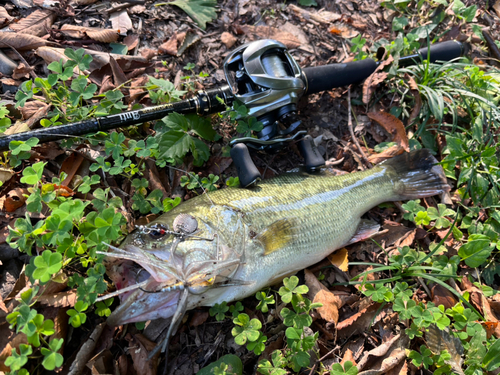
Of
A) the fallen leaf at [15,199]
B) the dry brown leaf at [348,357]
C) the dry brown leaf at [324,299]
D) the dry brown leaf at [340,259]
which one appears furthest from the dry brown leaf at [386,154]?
the fallen leaf at [15,199]

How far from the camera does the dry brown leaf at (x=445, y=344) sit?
2.90 metres

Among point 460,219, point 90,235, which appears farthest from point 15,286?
point 460,219

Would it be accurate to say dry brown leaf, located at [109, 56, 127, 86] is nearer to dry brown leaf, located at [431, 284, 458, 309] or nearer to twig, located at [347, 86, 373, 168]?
twig, located at [347, 86, 373, 168]

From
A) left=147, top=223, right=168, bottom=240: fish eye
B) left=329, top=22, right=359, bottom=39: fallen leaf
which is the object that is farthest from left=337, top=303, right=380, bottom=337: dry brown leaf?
left=329, top=22, right=359, bottom=39: fallen leaf

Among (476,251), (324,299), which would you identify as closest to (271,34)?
(324,299)

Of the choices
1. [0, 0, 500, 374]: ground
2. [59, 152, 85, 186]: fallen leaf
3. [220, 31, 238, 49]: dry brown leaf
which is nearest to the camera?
[0, 0, 500, 374]: ground

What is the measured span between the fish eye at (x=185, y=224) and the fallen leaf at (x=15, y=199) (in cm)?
140

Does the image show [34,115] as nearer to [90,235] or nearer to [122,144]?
[122,144]

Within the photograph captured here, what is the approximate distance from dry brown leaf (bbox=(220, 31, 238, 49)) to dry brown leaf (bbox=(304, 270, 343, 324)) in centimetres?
291

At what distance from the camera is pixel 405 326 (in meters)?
3.10

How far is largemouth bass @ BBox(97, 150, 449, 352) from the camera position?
8.16ft

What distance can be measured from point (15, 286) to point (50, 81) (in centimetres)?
184

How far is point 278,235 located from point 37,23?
3.63 metres

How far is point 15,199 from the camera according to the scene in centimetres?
304
